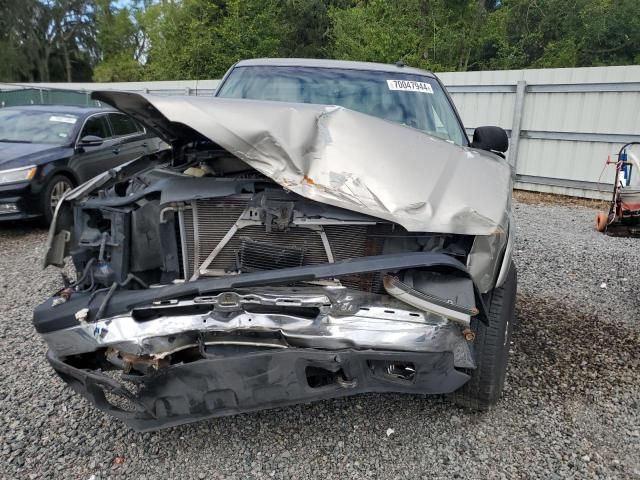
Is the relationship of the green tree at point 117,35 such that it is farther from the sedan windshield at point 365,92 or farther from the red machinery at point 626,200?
the red machinery at point 626,200

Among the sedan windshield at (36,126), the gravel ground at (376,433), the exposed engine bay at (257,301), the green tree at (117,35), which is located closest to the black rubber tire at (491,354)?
the gravel ground at (376,433)

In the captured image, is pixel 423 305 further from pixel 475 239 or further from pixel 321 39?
pixel 321 39

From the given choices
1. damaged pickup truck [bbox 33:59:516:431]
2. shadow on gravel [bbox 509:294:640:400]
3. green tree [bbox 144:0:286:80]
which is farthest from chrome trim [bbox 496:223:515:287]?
green tree [bbox 144:0:286:80]

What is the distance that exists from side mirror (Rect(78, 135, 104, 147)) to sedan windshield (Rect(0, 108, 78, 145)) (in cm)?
17

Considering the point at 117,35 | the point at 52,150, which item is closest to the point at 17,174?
the point at 52,150

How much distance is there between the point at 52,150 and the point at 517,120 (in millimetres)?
7964

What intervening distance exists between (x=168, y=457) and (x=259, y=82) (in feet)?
8.90

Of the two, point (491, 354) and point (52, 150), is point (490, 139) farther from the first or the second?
point (52, 150)

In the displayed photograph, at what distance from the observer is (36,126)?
22.6ft

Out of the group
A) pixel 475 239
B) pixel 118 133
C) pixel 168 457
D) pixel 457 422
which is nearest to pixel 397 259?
pixel 475 239

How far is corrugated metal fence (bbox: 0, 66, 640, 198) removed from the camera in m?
8.46

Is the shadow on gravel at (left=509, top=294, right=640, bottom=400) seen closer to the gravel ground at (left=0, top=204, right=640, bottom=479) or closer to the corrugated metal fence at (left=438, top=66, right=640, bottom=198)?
the gravel ground at (left=0, top=204, right=640, bottom=479)

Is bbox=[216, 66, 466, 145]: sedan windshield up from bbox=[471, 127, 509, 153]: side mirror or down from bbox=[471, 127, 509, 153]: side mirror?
up

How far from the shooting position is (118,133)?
761 centimetres
